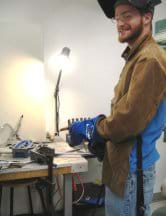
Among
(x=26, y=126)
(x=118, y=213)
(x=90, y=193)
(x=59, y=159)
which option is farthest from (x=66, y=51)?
(x=118, y=213)

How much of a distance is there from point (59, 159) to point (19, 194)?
919 millimetres

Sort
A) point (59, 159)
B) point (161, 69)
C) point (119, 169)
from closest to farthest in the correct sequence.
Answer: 1. point (161, 69)
2. point (119, 169)
3. point (59, 159)

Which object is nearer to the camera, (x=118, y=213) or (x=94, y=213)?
(x=118, y=213)

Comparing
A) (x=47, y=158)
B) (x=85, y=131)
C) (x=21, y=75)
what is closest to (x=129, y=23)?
(x=85, y=131)

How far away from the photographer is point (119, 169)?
124 cm

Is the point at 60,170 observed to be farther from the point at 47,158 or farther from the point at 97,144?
the point at 97,144

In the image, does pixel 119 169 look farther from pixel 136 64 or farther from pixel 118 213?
pixel 136 64

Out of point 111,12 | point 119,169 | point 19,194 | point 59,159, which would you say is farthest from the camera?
point 19,194

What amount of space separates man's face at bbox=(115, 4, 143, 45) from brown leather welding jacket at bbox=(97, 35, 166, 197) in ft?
0.16

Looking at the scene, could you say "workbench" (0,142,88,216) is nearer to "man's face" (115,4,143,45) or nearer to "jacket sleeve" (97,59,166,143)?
"jacket sleeve" (97,59,166,143)

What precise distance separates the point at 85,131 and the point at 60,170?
2.07 feet

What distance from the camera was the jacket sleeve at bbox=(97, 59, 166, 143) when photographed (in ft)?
3.60

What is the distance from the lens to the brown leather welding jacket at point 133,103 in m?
1.10

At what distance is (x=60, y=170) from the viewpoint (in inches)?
73.5
